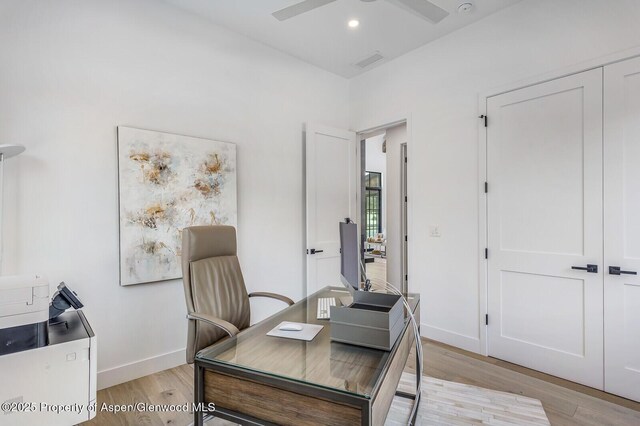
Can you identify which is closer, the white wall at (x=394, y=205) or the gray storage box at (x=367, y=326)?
the gray storage box at (x=367, y=326)

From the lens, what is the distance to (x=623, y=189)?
7.39ft

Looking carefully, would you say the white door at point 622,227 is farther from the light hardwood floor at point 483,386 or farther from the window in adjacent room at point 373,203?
the window in adjacent room at point 373,203

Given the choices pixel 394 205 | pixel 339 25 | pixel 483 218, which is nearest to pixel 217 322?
pixel 483 218

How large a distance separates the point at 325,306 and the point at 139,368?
5.94 feet

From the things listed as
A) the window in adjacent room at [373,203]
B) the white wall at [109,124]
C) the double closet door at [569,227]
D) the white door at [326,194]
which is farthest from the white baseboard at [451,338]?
the window in adjacent room at [373,203]

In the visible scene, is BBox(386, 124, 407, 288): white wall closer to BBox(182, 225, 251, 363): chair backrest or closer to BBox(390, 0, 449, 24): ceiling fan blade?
BBox(390, 0, 449, 24): ceiling fan blade

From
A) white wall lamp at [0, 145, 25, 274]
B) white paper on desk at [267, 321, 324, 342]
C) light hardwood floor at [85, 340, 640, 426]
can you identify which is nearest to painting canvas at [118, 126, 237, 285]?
white wall lamp at [0, 145, 25, 274]

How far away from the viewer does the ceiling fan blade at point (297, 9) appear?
2.64 m

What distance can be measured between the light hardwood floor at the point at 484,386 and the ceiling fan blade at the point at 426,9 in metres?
3.08

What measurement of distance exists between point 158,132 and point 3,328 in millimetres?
1718

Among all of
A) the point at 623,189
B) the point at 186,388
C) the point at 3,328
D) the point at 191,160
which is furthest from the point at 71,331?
the point at 623,189

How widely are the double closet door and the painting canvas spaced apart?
8.46 ft

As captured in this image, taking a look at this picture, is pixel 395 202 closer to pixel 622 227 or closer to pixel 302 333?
pixel 622 227

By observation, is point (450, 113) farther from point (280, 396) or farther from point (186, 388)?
point (186, 388)
